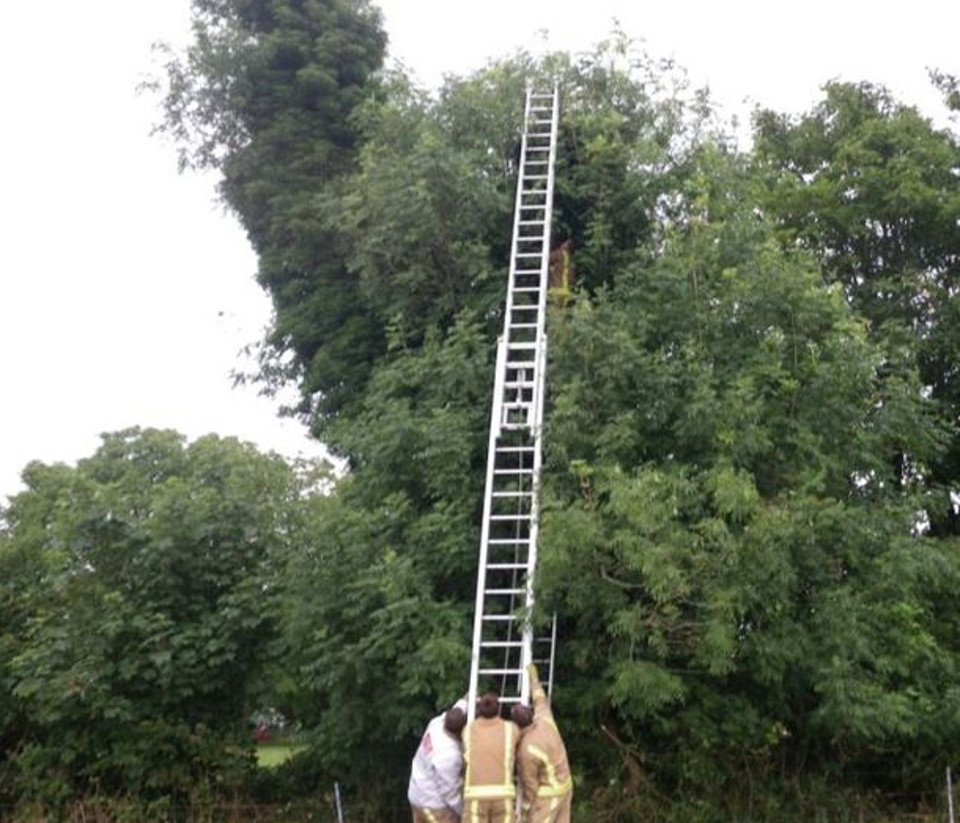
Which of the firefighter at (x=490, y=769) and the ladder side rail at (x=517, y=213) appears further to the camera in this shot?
the ladder side rail at (x=517, y=213)

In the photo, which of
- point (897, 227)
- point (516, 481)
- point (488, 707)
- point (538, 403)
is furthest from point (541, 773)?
point (897, 227)

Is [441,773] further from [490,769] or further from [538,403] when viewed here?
[538,403]

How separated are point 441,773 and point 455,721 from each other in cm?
40

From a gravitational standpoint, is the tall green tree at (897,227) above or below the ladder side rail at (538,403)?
above

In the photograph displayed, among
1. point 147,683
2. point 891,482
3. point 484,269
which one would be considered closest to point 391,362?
point 484,269

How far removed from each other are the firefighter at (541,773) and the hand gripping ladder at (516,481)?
19.4 inches

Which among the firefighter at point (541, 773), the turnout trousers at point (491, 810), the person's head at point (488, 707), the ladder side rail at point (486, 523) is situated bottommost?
the turnout trousers at point (491, 810)

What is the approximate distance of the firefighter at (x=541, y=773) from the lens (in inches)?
346

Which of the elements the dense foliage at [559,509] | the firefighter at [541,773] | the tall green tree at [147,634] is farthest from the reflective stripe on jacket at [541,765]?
the tall green tree at [147,634]

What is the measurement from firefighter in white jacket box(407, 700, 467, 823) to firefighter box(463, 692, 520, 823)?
0.73ft

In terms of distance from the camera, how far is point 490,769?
8.70 metres

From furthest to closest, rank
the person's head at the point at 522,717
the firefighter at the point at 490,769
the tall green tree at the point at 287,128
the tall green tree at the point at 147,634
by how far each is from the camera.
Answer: the tall green tree at the point at 287,128 → the tall green tree at the point at 147,634 → the person's head at the point at 522,717 → the firefighter at the point at 490,769

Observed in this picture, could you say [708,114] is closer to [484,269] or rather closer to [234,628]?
[484,269]

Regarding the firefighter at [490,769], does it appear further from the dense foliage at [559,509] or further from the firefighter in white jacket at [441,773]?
the dense foliage at [559,509]
